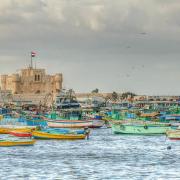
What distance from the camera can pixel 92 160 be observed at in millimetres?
62438

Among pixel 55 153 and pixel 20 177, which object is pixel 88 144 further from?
pixel 20 177

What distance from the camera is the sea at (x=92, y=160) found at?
5212cm

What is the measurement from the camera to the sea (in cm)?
5212

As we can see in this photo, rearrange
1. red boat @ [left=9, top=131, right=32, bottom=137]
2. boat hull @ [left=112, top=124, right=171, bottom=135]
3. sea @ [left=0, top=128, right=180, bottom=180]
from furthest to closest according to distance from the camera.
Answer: boat hull @ [left=112, top=124, right=171, bottom=135] < red boat @ [left=9, top=131, right=32, bottom=137] < sea @ [left=0, top=128, right=180, bottom=180]

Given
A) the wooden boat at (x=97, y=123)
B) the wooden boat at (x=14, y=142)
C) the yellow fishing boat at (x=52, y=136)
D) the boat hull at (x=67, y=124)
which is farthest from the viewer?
the wooden boat at (x=97, y=123)

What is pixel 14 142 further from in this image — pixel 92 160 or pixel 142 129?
pixel 142 129

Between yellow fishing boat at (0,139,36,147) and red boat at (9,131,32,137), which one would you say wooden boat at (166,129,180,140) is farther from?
yellow fishing boat at (0,139,36,147)

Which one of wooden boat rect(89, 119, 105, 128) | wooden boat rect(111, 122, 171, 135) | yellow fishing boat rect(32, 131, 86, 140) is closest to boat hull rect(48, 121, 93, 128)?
wooden boat rect(89, 119, 105, 128)

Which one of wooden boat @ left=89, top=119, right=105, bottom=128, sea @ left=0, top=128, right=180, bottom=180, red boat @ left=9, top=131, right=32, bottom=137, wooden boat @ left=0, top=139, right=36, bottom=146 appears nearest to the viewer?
sea @ left=0, top=128, right=180, bottom=180

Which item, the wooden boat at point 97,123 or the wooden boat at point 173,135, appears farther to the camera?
the wooden boat at point 97,123

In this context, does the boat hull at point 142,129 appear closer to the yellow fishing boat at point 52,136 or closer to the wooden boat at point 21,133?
the yellow fishing boat at point 52,136

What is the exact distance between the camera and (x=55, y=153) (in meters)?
68.8

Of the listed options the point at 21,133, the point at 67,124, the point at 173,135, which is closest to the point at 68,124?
the point at 67,124

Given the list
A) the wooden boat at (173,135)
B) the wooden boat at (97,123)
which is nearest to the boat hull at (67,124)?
the wooden boat at (97,123)
